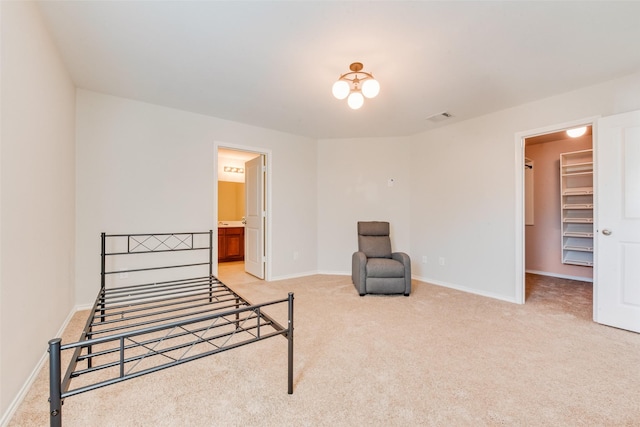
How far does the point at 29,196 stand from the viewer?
68.2 inches

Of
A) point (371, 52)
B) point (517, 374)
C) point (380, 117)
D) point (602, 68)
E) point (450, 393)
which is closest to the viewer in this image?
point (450, 393)

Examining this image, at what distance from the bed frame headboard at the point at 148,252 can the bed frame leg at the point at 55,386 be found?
2101mm

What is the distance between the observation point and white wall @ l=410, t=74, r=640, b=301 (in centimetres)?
292

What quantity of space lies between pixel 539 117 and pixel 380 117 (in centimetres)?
181

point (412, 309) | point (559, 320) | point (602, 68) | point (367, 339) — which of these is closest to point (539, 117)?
point (602, 68)

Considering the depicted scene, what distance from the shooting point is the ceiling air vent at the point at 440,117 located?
3576 millimetres

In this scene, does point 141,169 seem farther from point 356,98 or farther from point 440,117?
point 440,117

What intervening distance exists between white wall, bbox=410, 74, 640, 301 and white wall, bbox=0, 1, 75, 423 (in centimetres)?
431

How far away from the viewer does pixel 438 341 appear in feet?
7.49

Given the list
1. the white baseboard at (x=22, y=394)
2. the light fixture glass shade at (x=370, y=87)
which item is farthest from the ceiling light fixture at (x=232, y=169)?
the white baseboard at (x=22, y=394)

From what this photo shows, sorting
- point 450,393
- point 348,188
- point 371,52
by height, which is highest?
point 371,52

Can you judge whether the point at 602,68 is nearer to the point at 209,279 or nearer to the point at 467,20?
the point at 467,20

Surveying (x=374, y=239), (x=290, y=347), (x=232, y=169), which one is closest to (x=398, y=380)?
(x=290, y=347)

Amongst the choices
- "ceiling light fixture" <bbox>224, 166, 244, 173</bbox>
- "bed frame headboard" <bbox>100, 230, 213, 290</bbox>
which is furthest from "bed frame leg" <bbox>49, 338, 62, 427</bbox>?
"ceiling light fixture" <bbox>224, 166, 244, 173</bbox>
